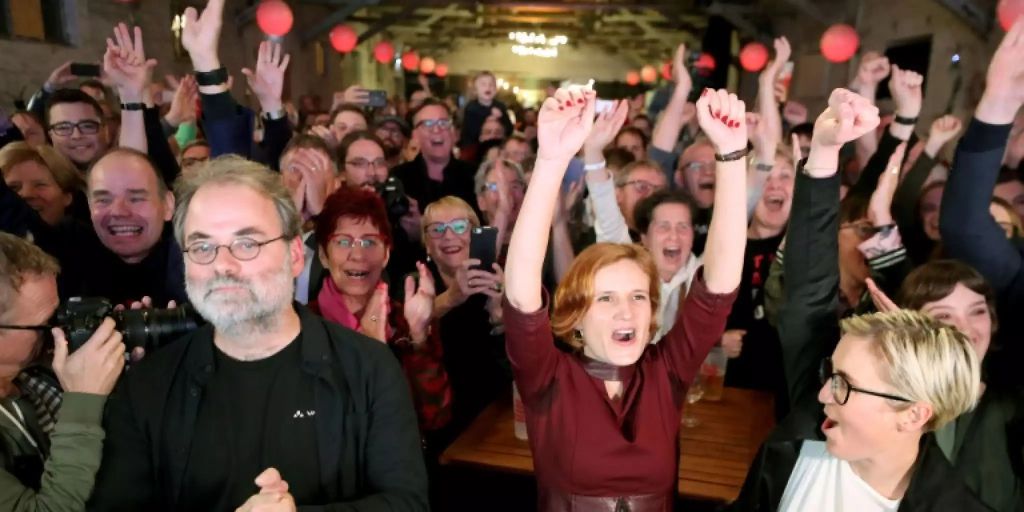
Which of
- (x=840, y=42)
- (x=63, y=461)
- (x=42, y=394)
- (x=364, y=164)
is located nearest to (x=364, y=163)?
(x=364, y=164)

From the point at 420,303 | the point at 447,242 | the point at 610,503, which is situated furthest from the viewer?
the point at 447,242

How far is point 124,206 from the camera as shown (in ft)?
7.08

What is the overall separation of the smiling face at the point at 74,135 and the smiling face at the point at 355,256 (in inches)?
63.9

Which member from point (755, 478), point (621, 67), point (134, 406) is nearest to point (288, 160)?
point (134, 406)

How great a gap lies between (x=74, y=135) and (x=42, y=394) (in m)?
1.99

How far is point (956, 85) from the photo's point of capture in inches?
248

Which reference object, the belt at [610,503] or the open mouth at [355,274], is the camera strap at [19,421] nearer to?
the open mouth at [355,274]

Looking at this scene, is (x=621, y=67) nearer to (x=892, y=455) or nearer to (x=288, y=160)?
(x=288, y=160)

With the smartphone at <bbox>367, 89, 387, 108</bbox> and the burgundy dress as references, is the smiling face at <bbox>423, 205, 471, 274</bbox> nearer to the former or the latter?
the burgundy dress

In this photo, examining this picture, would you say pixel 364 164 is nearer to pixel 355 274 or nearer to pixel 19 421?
pixel 355 274

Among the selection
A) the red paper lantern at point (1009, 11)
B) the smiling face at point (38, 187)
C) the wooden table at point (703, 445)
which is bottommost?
the wooden table at point (703, 445)

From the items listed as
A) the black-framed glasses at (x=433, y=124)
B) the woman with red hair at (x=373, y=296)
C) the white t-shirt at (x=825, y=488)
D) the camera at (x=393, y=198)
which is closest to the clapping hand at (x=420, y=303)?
the woman with red hair at (x=373, y=296)

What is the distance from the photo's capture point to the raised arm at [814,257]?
1.56 m

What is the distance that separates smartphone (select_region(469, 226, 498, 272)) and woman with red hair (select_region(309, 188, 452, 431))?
8.6 inches
